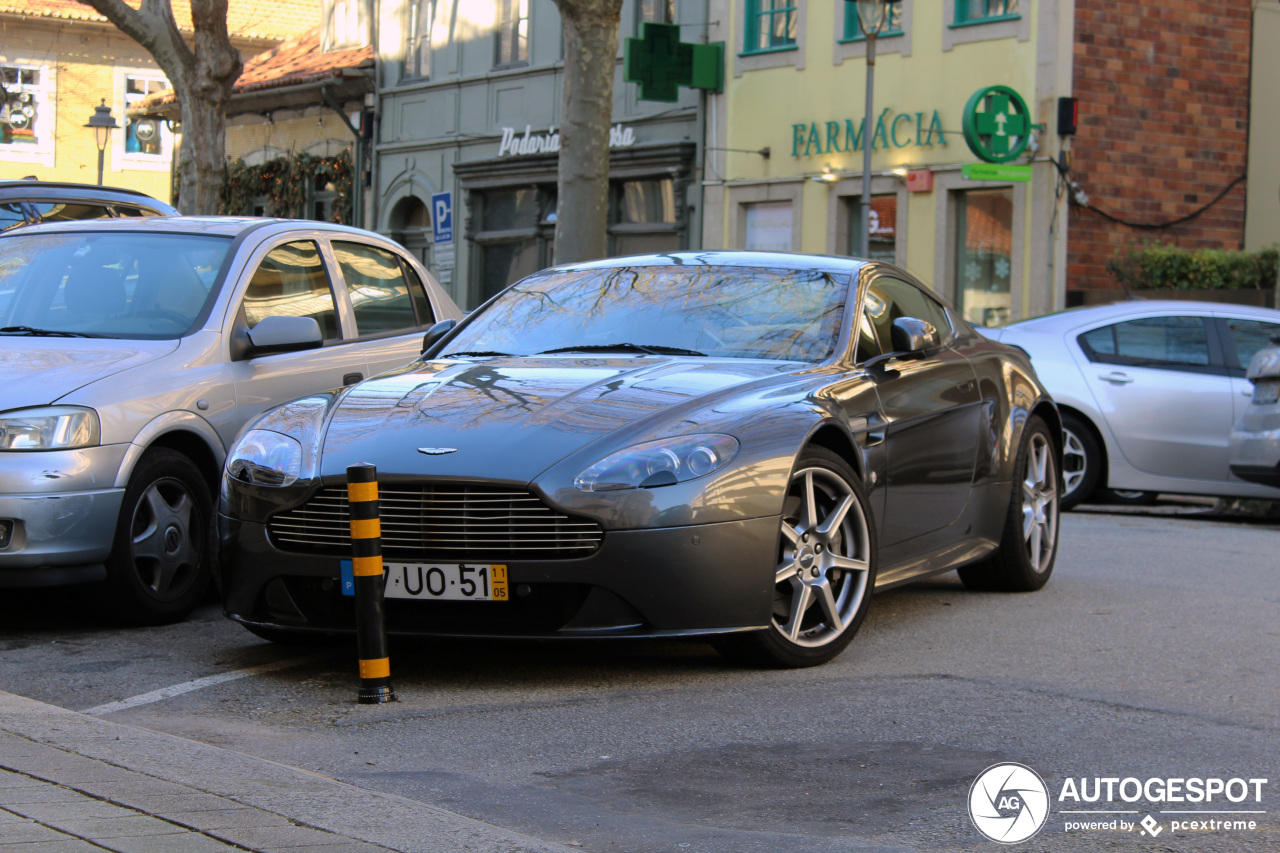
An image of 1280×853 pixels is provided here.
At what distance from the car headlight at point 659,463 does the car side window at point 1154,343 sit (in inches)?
299

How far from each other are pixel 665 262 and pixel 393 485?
2128 millimetres

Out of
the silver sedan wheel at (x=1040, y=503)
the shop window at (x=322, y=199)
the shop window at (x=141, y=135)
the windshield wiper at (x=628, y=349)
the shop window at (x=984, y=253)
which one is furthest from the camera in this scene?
the shop window at (x=141, y=135)

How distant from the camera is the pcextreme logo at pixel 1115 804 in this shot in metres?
3.99

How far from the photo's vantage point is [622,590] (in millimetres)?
5289

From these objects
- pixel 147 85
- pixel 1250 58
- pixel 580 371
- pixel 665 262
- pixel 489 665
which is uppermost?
pixel 147 85

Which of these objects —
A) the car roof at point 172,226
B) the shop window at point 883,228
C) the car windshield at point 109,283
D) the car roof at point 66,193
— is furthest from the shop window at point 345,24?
the car windshield at point 109,283

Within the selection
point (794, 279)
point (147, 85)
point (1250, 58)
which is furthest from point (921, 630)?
point (147, 85)

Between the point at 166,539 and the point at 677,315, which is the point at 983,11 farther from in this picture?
the point at 166,539

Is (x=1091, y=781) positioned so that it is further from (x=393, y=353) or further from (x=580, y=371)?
(x=393, y=353)

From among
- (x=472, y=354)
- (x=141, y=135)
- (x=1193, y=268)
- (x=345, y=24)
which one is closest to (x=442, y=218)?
(x=1193, y=268)

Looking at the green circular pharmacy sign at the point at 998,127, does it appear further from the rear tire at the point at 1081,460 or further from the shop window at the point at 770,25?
the rear tire at the point at 1081,460

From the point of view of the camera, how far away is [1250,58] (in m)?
23.4

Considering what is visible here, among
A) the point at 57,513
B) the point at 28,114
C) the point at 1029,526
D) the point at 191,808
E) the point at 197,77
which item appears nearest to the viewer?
the point at 191,808

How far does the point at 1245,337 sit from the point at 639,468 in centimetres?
813
